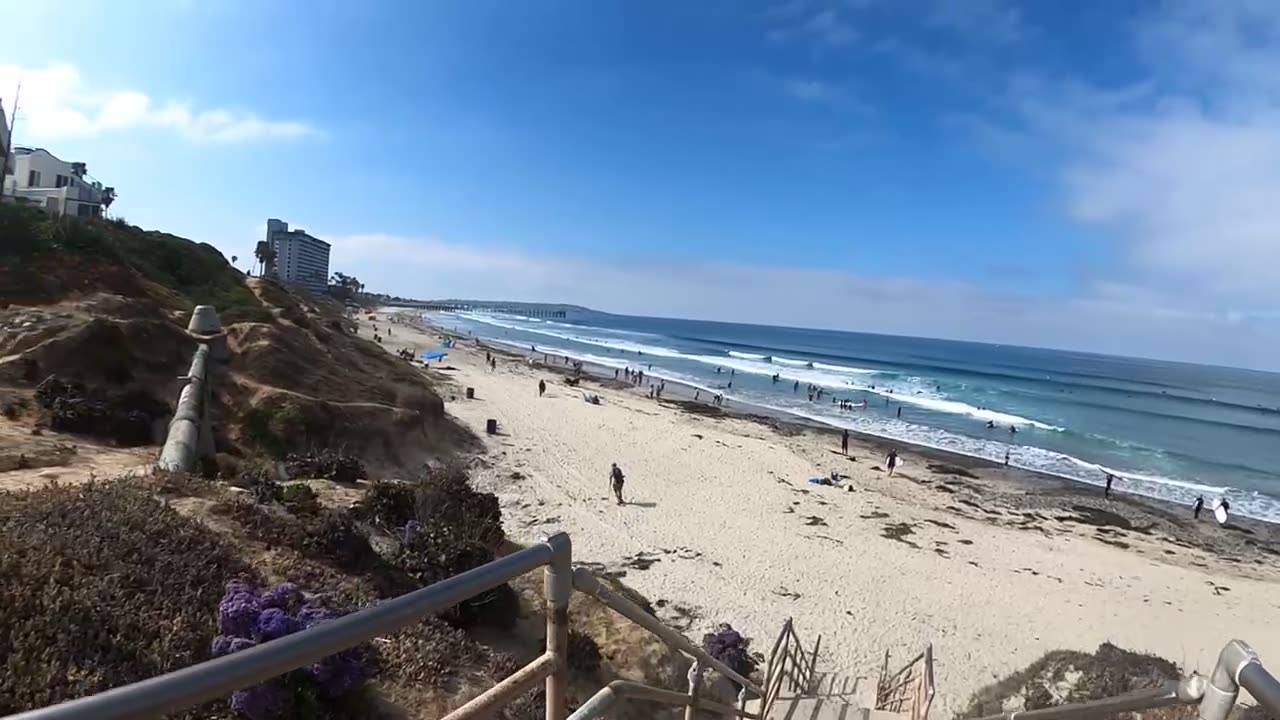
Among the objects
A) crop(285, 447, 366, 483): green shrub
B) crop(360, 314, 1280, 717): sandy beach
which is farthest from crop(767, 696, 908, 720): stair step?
crop(285, 447, 366, 483): green shrub

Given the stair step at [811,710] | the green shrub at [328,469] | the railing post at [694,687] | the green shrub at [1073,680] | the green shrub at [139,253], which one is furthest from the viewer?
the green shrub at [139,253]

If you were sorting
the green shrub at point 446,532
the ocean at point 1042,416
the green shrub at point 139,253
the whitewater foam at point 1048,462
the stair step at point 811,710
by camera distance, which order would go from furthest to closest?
the ocean at point 1042,416
the whitewater foam at point 1048,462
the green shrub at point 139,253
the stair step at point 811,710
the green shrub at point 446,532

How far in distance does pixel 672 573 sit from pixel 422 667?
9144 millimetres

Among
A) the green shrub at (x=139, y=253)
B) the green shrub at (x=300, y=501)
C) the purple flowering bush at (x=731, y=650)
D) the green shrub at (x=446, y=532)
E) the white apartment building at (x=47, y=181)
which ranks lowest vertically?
the purple flowering bush at (x=731, y=650)

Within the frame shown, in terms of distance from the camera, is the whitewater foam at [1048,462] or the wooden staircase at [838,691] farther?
the whitewater foam at [1048,462]

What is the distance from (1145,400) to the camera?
2559 inches

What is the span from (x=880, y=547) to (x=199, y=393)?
15189mm

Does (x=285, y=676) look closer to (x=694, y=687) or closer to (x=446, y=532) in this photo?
(x=694, y=687)

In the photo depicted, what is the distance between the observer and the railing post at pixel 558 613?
1.93 meters

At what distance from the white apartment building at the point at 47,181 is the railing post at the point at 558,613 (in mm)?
43042

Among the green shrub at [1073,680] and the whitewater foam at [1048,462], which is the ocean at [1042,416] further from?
the green shrub at [1073,680]

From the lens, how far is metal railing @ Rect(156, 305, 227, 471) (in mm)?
7777

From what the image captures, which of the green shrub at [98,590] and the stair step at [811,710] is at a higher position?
the green shrub at [98,590]

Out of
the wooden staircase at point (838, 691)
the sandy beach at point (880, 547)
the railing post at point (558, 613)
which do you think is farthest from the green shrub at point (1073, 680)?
the railing post at point (558, 613)
